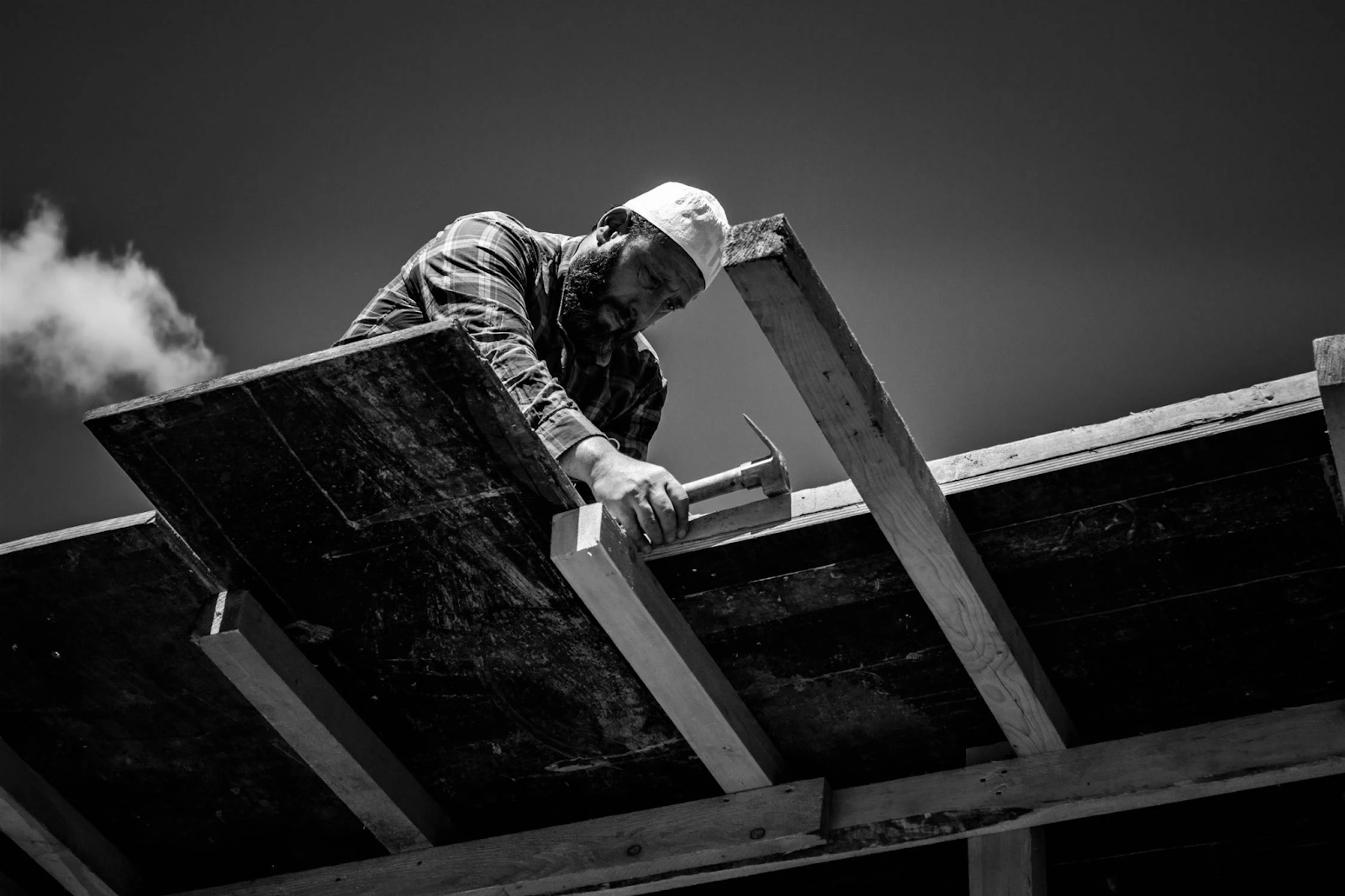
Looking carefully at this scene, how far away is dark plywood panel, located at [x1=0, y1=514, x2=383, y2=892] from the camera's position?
3.20 metres

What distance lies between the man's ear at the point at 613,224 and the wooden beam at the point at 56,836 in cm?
213

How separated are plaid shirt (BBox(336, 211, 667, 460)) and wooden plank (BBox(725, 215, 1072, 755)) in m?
0.69

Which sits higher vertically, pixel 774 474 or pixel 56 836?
pixel 774 474

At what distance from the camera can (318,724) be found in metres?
3.23

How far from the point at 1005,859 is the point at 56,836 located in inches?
95.6

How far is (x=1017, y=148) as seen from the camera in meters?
7.04

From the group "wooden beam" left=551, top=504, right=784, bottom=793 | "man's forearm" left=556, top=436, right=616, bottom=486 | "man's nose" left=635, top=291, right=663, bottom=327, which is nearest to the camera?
"wooden beam" left=551, top=504, right=784, bottom=793

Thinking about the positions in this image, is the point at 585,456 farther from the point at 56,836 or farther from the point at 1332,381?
the point at 56,836

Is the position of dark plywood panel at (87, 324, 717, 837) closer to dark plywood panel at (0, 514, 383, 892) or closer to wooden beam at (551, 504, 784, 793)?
wooden beam at (551, 504, 784, 793)

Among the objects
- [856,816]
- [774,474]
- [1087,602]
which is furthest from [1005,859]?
[774,474]

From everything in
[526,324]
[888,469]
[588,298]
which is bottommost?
[888,469]

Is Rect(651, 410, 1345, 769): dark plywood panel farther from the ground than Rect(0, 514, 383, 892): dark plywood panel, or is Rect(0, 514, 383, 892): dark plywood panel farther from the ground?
Rect(651, 410, 1345, 769): dark plywood panel

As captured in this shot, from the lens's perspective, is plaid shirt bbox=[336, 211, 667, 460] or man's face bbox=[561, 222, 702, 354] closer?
plaid shirt bbox=[336, 211, 667, 460]

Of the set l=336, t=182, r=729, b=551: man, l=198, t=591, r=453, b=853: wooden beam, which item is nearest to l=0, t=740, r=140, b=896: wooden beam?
l=198, t=591, r=453, b=853: wooden beam
